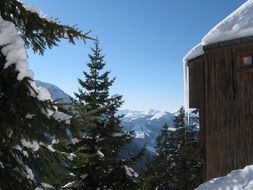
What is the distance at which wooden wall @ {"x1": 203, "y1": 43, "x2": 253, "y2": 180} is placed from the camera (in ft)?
51.8

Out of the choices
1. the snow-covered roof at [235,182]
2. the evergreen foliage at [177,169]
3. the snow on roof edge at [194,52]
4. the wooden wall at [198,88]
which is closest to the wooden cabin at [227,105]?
the wooden wall at [198,88]

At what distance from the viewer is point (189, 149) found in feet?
111

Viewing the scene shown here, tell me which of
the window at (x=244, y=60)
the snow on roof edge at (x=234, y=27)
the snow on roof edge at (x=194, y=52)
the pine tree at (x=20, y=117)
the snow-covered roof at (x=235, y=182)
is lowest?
the snow-covered roof at (x=235, y=182)

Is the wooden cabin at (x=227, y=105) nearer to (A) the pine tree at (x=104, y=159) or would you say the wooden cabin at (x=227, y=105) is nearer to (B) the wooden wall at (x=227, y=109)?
(B) the wooden wall at (x=227, y=109)

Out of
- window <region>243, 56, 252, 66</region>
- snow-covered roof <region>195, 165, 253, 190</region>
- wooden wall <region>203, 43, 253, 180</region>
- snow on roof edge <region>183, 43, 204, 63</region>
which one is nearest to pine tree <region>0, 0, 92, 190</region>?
snow-covered roof <region>195, 165, 253, 190</region>

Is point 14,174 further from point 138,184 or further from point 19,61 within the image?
point 138,184

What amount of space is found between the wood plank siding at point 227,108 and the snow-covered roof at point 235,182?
77.8 inches

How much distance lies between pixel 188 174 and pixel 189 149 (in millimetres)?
4238

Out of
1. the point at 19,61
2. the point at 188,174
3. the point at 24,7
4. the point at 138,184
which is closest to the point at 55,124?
the point at 19,61

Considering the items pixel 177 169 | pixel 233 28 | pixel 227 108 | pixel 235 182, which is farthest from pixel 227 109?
pixel 177 169

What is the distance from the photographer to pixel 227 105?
16.3m

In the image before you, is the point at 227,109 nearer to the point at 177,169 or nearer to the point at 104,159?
the point at 104,159

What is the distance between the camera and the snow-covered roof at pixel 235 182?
12727 mm

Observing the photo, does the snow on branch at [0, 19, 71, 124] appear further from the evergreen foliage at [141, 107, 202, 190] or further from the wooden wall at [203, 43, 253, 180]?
the evergreen foliage at [141, 107, 202, 190]
